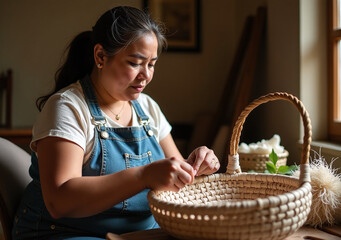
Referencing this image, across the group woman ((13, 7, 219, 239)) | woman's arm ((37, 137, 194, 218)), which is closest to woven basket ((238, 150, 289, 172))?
woman ((13, 7, 219, 239))

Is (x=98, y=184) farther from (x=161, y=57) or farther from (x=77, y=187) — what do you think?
(x=161, y=57)

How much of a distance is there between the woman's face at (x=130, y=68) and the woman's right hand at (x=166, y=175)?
0.35m

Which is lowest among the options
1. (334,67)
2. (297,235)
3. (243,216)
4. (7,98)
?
(297,235)

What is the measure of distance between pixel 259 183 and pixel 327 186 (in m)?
0.19

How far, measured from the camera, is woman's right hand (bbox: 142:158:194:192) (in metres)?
0.89

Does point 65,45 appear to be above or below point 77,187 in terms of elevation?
above

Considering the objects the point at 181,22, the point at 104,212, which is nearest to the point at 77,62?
the point at 104,212

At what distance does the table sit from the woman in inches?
3.7

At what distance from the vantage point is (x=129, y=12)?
122cm

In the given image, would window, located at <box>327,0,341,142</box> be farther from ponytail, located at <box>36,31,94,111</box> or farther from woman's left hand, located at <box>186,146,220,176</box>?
ponytail, located at <box>36,31,94,111</box>

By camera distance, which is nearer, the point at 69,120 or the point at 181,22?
the point at 69,120

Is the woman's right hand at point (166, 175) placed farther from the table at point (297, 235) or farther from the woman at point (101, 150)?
the table at point (297, 235)

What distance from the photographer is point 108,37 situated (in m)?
1.18

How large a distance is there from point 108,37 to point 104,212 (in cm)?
52
